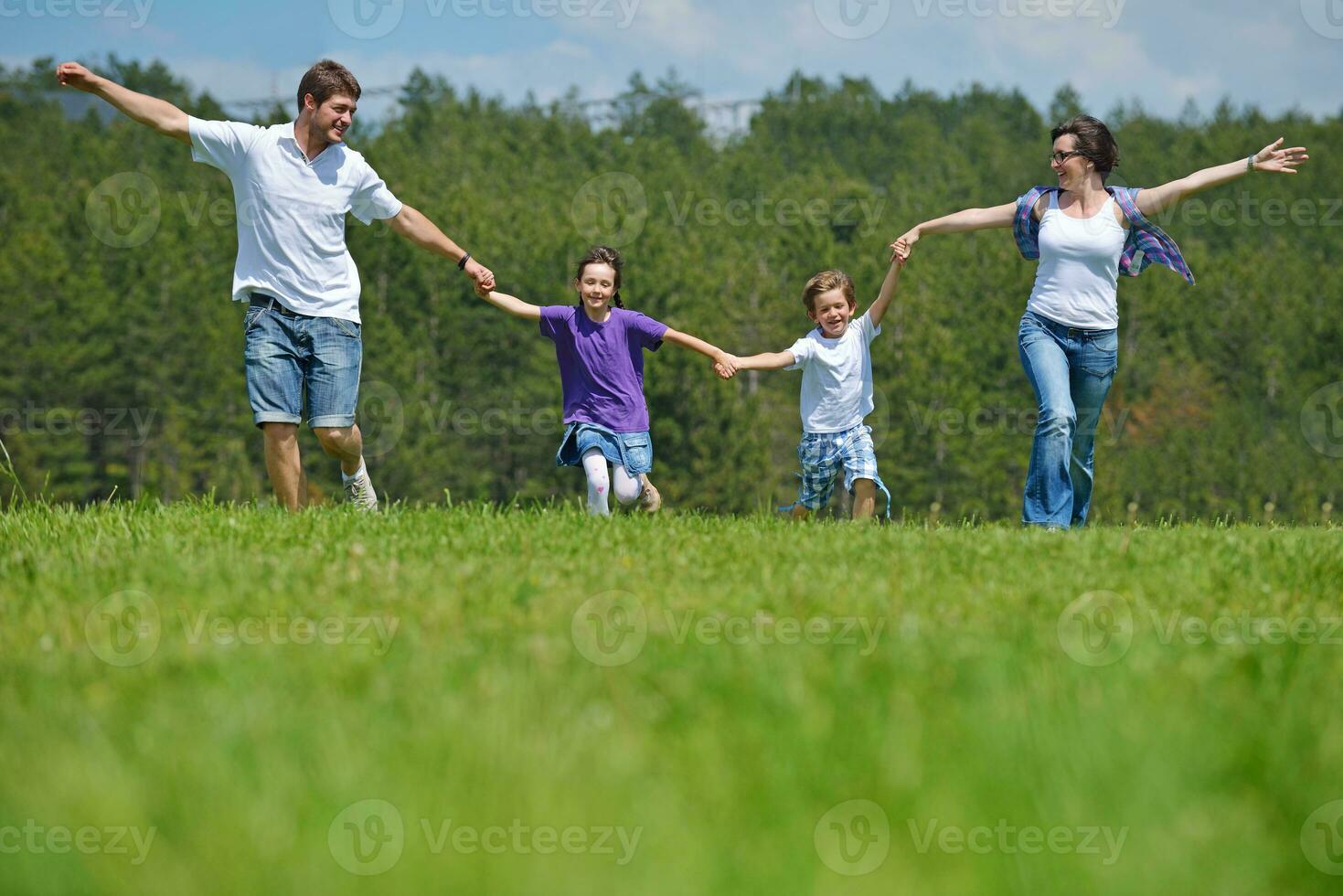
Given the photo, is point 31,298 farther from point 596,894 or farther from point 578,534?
point 596,894

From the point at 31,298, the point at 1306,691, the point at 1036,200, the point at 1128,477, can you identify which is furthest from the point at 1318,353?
the point at 1306,691

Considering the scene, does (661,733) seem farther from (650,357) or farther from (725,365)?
(650,357)

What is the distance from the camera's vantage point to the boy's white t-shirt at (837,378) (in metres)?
10.1

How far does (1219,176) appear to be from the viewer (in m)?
8.68

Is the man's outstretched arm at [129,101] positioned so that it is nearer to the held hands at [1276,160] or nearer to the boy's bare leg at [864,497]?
the boy's bare leg at [864,497]

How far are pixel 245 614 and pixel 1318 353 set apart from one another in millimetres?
83439

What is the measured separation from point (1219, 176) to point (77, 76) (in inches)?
280

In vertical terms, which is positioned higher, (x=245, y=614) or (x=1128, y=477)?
(x=245, y=614)

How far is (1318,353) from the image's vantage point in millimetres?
77875

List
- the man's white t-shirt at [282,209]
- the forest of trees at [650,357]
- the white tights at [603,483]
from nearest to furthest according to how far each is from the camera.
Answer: the man's white t-shirt at [282,209] < the white tights at [603,483] < the forest of trees at [650,357]

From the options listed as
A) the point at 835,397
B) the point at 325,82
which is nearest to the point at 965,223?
the point at 835,397

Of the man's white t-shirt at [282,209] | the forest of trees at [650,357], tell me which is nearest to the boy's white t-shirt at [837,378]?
the man's white t-shirt at [282,209]

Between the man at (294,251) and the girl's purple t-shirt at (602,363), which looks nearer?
the man at (294,251)

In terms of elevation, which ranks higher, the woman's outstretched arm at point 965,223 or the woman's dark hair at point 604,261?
the woman's outstretched arm at point 965,223
